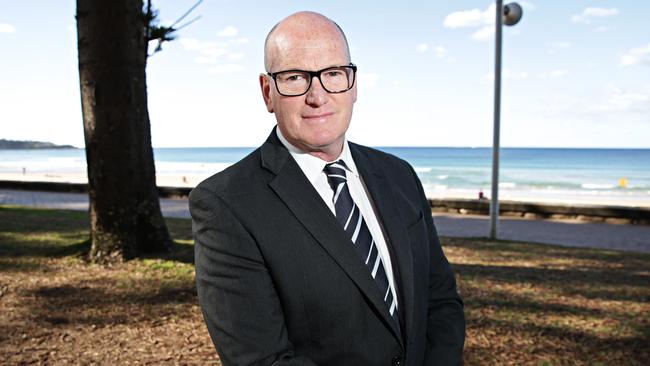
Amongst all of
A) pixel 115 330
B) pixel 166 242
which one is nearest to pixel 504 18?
pixel 166 242

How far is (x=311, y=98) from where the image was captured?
163 cm

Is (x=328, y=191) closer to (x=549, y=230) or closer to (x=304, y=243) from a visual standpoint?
(x=304, y=243)

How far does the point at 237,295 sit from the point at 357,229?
1.40 feet

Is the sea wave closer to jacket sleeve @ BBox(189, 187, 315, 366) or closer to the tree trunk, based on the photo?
the tree trunk

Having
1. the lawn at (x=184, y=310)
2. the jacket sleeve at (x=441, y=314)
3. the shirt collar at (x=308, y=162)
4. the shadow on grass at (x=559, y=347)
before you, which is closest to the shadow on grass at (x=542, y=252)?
the lawn at (x=184, y=310)

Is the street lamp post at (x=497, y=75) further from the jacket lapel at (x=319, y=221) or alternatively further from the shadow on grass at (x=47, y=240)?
the jacket lapel at (x=319, y=221)

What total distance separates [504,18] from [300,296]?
9.79 m

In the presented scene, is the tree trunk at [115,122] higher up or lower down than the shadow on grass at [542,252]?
higher up

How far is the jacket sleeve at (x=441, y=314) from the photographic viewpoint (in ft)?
6.22

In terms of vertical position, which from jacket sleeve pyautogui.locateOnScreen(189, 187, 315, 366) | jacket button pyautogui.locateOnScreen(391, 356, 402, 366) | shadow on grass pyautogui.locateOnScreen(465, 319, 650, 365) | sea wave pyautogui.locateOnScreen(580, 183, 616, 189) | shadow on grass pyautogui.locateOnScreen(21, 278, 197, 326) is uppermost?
jacket sleeve pyautogui.locateOnScreen(189, 187, 315, 366)

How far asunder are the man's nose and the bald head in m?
0.11

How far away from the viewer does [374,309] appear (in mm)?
1621

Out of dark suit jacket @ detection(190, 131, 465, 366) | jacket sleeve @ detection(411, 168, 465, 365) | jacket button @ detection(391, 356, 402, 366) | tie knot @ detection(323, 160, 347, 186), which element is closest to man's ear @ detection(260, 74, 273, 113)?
dark suit jacket @ detection(190, 131, 465, 366)

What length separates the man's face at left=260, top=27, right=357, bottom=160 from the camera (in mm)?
1625
